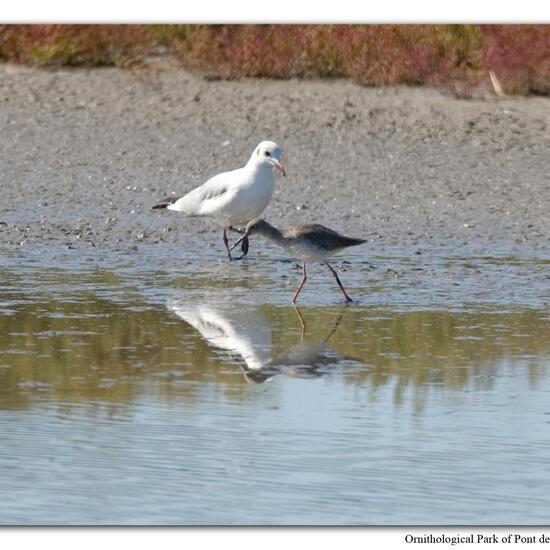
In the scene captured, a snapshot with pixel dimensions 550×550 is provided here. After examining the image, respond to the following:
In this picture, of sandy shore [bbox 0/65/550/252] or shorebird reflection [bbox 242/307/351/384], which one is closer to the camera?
shorebird reflection [bbox 242/307/351/384]

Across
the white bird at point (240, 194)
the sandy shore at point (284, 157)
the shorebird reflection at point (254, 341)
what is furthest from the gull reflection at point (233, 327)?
the sandy shore at point (284, 157)

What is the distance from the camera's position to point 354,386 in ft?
25.2

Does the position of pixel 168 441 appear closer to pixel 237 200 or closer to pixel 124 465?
pixel 124 465

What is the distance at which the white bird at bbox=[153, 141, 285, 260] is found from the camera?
38.4 ft

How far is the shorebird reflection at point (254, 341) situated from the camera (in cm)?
805

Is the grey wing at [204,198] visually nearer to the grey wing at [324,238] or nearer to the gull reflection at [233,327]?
the grey wing at [324,238]

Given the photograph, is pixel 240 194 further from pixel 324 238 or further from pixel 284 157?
pixel 284 157

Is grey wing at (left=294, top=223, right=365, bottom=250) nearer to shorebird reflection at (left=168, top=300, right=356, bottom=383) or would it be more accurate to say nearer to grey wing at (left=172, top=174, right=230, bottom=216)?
shorebird reflection at (left=168, top=300, right=356, bottom=383)


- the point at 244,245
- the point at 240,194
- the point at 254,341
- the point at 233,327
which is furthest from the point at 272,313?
the point at 240,194

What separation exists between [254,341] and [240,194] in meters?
3.16

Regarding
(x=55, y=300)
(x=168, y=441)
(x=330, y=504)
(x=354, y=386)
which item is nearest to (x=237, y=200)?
(x=55, y=300)

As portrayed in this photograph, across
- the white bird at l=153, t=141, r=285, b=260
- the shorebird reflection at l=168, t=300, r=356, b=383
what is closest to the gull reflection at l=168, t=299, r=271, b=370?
the shorebird reflection at l=168, t=300, r=356, b=383

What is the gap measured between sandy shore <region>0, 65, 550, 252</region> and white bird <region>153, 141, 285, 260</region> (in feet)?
1.72

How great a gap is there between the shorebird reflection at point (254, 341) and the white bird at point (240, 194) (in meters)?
1.85
